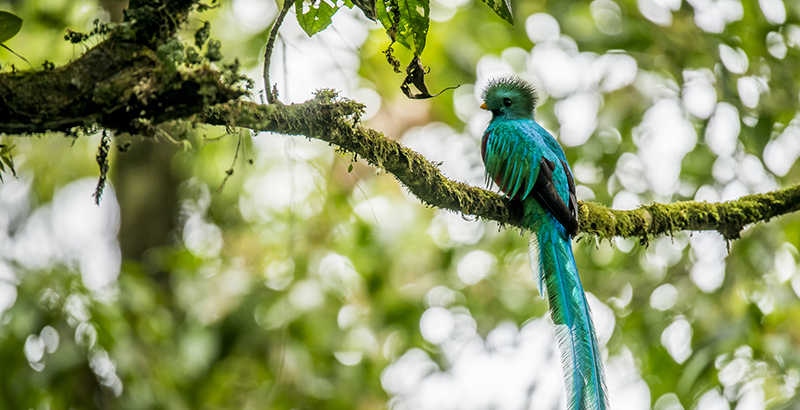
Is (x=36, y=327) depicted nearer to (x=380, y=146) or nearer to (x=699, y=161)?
(x=380, y=146)

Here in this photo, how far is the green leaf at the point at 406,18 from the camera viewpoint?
1804mm

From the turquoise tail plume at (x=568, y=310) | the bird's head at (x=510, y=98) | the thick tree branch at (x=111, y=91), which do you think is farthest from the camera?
the bird's head at (x=510, y=98)

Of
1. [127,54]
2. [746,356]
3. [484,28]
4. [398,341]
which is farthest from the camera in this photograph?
[398,341]

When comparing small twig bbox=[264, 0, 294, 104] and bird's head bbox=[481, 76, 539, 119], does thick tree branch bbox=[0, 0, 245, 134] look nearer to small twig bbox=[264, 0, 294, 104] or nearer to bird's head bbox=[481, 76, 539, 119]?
small twig bbox=[264, 0, 294, 104]

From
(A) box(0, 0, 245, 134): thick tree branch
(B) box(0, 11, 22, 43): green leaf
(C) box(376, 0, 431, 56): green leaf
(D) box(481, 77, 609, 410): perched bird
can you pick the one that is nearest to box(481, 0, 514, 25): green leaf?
(C) box(376, 0, 431, 56): green leaf

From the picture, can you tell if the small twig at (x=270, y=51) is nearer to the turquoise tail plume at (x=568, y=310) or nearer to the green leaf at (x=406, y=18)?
the green leaf at (x=406, y=18)

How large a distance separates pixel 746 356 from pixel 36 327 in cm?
484

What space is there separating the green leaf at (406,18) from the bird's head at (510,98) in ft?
6.65

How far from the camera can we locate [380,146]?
7.14ft

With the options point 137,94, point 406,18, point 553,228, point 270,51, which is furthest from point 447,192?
point 137,94

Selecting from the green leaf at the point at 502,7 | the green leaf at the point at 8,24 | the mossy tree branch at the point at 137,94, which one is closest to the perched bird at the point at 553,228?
the green leaf at the point at 502,7

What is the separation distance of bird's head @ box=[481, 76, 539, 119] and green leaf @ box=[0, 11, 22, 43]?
2.63 meters

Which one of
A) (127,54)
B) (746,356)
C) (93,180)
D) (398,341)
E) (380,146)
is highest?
(127,54)

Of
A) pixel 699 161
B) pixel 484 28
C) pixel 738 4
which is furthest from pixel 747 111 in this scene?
pixel 484 28
